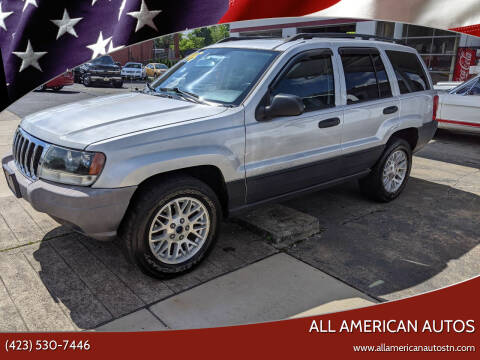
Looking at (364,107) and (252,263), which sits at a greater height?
(364,107)

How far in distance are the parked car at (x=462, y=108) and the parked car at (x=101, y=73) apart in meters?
19.6

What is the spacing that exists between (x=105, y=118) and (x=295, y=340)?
2.24 m

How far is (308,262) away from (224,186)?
105cm

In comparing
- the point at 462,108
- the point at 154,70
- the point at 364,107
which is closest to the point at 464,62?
the point at 462,108

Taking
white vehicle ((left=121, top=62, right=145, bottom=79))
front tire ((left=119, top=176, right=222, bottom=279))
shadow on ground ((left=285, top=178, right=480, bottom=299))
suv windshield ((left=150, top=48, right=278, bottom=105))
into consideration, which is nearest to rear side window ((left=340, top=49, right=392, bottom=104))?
suv windshield ((left=150, top=48, right=278, bottom=105))

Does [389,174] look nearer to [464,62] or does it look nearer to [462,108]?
[462,108]

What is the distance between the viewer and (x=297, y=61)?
417 centimetres

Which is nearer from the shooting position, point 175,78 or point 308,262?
point 308,262

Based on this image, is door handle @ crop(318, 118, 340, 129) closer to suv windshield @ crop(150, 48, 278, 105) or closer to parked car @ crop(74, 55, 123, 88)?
suv windshield @ crop(150, 48, 278, 105)

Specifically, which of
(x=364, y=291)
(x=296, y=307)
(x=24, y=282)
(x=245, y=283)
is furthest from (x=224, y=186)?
(x=24, y=282)

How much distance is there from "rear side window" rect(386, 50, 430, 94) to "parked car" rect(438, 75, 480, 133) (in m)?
3.79

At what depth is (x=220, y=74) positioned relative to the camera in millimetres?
4215

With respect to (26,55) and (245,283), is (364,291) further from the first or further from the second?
(26,55)

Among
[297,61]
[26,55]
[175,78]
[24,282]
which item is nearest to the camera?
[26,55]
